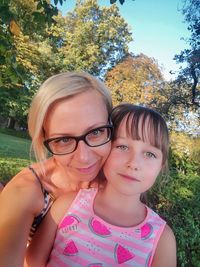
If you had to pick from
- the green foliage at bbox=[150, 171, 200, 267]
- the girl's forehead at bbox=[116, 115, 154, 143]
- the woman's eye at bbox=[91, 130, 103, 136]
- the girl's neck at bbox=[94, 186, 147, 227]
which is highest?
the girl's forehead at bbox=[116, 115, 154, 143]

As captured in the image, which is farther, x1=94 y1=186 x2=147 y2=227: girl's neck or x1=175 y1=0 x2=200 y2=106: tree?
x1=175 y1=0 x2=200 y2=106: tree

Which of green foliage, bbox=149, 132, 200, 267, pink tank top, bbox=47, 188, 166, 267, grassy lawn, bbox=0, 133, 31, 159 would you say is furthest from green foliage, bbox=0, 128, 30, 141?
pink tank top, bbox=47, 188, 166, 267

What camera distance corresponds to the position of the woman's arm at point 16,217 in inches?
62.4

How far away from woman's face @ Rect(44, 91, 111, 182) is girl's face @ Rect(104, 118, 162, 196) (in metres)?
0.06

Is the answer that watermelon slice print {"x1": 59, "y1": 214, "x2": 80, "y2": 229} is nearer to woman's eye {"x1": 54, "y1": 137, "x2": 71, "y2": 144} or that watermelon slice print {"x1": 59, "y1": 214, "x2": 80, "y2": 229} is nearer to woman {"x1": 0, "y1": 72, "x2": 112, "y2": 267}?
woman {"x1": 0, "y1": 72, "x2": 112, "y2": 267}

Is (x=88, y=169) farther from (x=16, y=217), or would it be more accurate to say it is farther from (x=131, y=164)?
(x=16, y=217)

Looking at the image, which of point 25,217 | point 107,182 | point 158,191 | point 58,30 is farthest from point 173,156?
point 58,30

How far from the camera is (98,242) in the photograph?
1.78 m

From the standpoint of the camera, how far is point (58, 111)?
1.85m

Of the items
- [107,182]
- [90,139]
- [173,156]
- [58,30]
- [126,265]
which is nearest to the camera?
[126,265]

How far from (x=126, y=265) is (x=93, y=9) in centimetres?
3712

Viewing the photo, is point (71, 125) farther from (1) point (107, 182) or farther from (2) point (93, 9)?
(2) point (93, 9)

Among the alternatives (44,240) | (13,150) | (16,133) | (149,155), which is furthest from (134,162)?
(16,133)

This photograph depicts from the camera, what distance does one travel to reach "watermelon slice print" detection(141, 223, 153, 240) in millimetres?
1809
